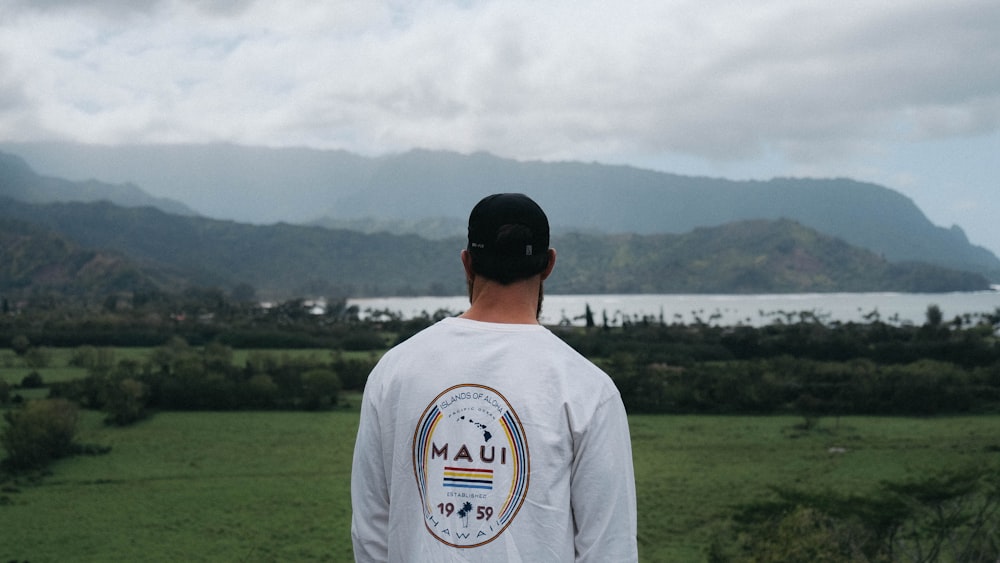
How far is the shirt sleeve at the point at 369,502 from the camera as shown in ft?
8.08

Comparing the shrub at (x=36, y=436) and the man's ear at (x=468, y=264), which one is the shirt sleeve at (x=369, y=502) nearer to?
the man's ear at (x=468, y=264)

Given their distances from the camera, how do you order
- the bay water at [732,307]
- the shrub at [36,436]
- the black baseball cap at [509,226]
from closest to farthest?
1. the black baseball cap at [509,226]
2. the shrub at [36,436]
3. the bay water at [732,307]

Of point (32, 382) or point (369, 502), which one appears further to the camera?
point (32, 382)

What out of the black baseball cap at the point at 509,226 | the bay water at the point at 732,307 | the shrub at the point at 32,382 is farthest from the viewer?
the bay water at the point at 732,307

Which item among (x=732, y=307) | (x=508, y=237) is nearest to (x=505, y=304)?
(x=508, y=237)

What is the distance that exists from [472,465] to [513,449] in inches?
4.6

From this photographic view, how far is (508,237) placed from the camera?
7.80 ft

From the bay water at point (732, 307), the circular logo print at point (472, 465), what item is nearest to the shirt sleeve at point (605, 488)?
the circular logo print at point (472, 465)

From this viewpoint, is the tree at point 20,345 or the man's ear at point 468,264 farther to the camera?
the tree at point 20,345

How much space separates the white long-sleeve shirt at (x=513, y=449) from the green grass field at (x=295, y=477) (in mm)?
39521

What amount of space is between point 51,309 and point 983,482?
356 feet

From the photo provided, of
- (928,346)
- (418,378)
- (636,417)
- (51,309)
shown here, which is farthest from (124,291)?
(418,378)

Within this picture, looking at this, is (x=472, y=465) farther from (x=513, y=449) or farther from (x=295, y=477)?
(x=295, y=477)

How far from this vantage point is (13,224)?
18625 centimetres
